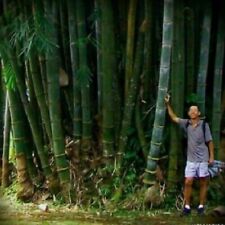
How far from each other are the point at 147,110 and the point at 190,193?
3.01 feet

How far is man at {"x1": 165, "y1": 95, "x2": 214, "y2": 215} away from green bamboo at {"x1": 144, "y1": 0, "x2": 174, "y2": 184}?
12 cm

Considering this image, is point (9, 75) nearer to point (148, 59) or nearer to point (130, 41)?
point (130, 41)

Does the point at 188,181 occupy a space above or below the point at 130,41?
below

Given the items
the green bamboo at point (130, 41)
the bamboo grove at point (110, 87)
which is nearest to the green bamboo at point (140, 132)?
the bamboo grove at point (110, 87)

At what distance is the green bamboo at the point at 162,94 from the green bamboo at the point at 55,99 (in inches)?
31.8

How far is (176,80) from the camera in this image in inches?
201

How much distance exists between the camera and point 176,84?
5121 millimetres

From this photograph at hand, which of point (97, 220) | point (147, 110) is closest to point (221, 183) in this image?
point (147, 110)

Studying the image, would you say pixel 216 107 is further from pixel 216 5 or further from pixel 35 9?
pixel 35 9

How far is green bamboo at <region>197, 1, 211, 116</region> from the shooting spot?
515 cm

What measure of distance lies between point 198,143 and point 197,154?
101 millimetres

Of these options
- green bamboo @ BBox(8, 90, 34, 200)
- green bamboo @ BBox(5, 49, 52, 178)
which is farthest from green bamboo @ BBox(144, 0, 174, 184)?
green bamboo @ BBox(8, 90, 34, 200)

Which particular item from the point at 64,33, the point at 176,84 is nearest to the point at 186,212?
the point at 176,84

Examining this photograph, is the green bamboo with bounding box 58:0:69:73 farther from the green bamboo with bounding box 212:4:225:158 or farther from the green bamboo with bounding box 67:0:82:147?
the green bamboo with bounding box 212:4:225:158
